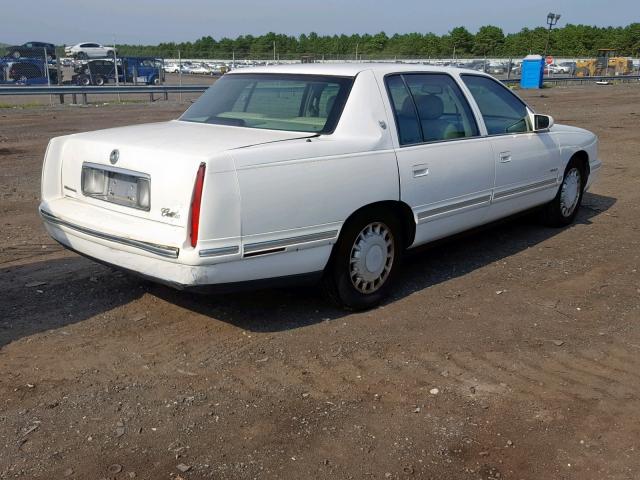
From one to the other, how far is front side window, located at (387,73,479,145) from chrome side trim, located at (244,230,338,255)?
0.97m

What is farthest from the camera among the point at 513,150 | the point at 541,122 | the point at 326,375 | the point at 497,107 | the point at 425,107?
the point at 541,122

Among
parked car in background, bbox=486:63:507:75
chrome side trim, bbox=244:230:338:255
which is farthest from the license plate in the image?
parked car in background, bbox=486:63:507:75

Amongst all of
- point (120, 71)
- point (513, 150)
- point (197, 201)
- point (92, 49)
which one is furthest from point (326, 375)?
point (92, 49)

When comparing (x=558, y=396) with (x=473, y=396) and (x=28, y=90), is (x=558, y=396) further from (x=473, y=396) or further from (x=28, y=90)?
(x=28, y=90)

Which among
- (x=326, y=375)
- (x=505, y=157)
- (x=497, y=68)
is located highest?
(x=497, y=68)

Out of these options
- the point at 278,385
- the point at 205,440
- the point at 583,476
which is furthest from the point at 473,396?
the point at 205,440

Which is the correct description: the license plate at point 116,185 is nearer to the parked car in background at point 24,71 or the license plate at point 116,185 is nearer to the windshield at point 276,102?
the windshield at point 276,102

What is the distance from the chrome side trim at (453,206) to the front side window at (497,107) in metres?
0.58

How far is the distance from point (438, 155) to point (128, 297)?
2505mm

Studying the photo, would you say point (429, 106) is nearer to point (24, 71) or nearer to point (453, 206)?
point (453, 206)

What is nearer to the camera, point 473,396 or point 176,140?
point 473,396

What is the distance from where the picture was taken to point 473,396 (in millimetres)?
3646

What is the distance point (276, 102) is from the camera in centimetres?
499

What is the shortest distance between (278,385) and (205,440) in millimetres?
630
